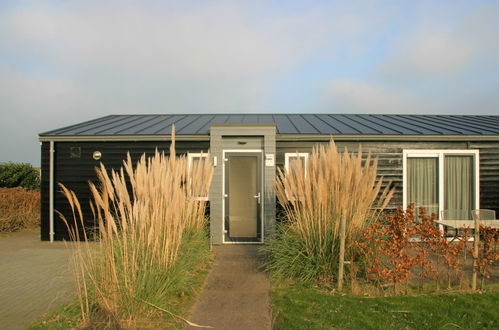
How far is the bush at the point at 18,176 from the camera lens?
15211 mm

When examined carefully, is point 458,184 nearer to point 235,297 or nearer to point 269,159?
point 269,159

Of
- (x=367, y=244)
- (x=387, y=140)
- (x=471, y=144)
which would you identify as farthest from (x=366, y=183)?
(x=471, y=144)

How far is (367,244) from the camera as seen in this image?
18.0 ft

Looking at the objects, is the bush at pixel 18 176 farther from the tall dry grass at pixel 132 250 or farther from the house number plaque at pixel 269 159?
the tall dry grass at pixel 132 250

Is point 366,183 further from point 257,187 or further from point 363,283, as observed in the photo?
point 257,187

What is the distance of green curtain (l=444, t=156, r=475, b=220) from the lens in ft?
30.5

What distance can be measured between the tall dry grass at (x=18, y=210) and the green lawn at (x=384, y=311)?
9.27 meters

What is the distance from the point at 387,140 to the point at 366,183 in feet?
13.4

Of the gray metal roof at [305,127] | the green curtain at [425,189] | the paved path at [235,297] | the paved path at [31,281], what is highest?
the gray metal roof at [305,127]

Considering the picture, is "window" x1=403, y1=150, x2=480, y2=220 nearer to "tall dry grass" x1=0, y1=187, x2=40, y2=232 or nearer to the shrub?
the shrub

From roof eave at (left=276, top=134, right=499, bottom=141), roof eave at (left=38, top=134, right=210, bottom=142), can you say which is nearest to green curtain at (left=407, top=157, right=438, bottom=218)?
roof eave at (left=276, top=134, right=499, bottom=141)

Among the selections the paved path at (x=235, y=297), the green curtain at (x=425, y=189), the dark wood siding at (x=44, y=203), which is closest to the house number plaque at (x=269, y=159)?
the paved path at (x=235, y=297)

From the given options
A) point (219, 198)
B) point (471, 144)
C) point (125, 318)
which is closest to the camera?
point (125, 318)

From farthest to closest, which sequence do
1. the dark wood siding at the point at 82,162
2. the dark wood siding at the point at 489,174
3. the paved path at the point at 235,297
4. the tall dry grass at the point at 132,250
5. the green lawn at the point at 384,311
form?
the dark wood siding at the point at 82,162 → the dark wood siding at the point at 489,174 → the paved path at the point at 235,297 → the green lawn at the point at 384,311 → the tall dry grass at the point at 132,250
